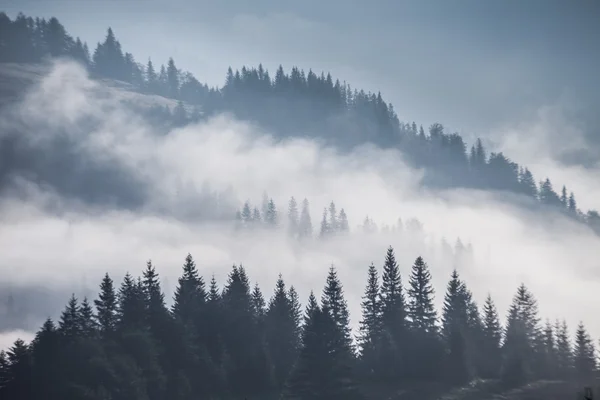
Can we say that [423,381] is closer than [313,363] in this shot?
No

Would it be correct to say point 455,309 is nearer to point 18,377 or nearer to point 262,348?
point 262,348

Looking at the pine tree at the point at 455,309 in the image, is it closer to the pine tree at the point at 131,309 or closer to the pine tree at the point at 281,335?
the pine tree at the point at 281,335

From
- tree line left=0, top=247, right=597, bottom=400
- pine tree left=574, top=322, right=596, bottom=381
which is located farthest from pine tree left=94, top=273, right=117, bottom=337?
pine tree left=574, top=322, right=596, bottom=381

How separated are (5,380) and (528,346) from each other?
79.1m

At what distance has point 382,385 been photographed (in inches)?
3745

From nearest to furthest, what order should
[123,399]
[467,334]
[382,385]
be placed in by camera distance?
[123,399] < [382,385] < [467,334]

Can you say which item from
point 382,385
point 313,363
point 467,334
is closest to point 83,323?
point 313,363

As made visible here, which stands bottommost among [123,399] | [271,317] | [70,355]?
[123,399]

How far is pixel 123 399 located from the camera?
3189 inches

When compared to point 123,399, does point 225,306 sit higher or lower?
higher

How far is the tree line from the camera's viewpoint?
3228 inches

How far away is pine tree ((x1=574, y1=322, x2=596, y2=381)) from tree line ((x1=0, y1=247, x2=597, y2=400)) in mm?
216

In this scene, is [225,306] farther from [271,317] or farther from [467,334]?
[467,334]

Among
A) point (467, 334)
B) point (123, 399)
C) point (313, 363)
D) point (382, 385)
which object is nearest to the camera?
point (123, 399)
